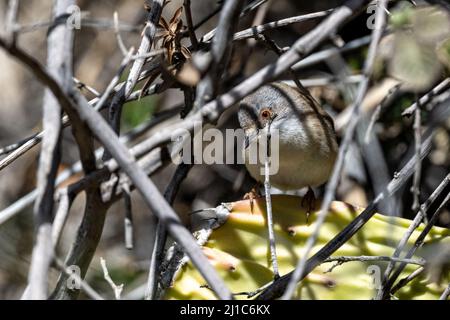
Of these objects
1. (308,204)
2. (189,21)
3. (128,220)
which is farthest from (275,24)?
(128,220)

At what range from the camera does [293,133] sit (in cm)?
310

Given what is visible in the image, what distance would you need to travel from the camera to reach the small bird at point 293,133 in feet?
9.87

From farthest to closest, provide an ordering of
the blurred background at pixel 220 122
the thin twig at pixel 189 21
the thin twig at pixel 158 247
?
1. the blurred background at pixel 220 122
2. the thin twig at pixel 189 21
3. the thin twig at pixel 158 247

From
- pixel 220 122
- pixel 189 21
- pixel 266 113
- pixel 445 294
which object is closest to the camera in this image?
pixel 445 294

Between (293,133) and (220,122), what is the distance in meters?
1.17

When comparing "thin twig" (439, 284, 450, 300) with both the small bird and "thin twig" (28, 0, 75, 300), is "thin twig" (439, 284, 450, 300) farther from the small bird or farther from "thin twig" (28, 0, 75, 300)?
"thin twig" (28, 0, 75, 300)

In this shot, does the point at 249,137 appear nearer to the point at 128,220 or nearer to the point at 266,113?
the point at 266,113

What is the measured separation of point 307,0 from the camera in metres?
4.21

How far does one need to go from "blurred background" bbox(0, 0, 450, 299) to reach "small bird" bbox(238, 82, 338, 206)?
0.54ft

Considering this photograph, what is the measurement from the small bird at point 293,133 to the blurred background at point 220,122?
0.16m

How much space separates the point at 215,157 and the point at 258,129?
0.79 m

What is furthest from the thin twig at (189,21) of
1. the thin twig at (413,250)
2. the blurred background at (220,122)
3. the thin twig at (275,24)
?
the thin twig at (413,250)

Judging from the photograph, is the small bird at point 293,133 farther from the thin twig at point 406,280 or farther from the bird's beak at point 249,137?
the thin twig at point 406,280

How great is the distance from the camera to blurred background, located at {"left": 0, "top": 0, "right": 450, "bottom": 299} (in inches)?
133
